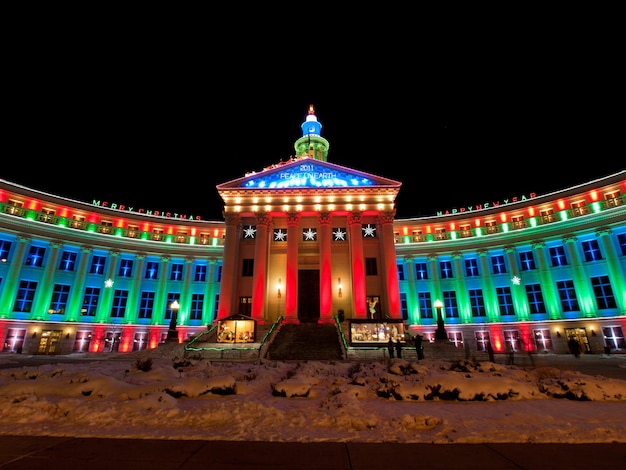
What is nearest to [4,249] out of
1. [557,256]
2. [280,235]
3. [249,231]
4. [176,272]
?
[176,272]

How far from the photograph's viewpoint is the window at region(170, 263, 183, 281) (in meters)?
44.3

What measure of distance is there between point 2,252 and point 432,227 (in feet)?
170

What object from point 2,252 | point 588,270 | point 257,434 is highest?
point 2,252

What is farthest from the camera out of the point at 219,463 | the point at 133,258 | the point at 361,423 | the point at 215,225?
the point at 215,225

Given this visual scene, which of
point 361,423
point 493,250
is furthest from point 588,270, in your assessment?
point 361,423

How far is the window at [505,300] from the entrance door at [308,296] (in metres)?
22.7

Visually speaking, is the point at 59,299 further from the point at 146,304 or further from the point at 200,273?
the point at 200,273

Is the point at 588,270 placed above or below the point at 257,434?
above

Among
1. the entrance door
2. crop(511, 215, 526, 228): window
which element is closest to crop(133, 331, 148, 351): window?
the entrance door

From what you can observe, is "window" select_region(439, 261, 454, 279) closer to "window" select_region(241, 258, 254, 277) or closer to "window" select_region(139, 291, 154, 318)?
"window" select_region(241, 258, 254, 277)

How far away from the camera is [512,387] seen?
24.8 feet

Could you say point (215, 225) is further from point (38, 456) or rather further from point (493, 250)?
point (38, 456)

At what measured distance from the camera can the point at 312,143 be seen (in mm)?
54281

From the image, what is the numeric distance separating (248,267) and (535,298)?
33.3 meters
